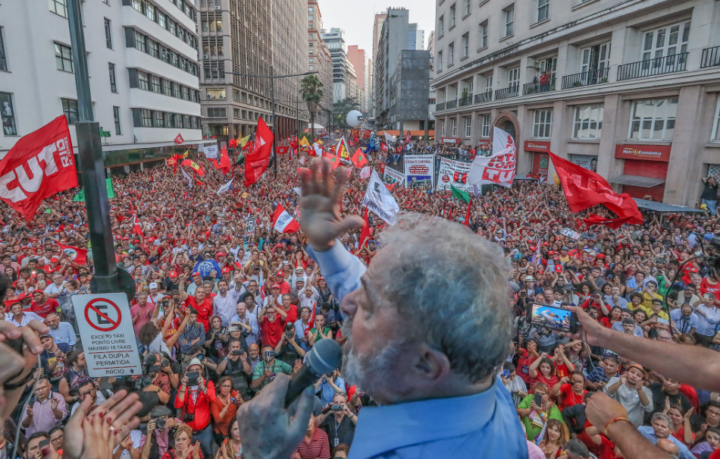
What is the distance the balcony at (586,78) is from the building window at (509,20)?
6796 millimetres

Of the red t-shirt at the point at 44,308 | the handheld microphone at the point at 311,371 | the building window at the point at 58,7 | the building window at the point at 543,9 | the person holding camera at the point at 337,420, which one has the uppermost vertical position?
the building window at the point at 543,9

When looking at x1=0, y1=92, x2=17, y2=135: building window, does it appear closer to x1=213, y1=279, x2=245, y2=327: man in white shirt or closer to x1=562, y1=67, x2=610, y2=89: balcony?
x1=213, y1=279, x2=245, y2=327: man in white shirt

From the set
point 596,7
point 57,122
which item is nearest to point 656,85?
point 596,7

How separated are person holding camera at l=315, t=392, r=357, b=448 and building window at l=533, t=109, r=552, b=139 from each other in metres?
23.9

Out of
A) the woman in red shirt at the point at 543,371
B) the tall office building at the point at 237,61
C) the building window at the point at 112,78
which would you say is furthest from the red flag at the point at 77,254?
the tall office building at the point at 237,61

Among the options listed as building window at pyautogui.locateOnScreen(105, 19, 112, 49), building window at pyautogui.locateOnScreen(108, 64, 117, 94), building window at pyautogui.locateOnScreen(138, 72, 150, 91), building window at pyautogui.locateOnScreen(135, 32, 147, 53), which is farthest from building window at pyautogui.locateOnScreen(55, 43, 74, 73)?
building window at pyautogui.locateOnScreen(135, 32, 147, 53)

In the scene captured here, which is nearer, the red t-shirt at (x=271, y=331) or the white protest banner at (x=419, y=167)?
the red t-shirt at (x=271, y=331)

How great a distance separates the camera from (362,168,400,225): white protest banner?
10.8 meters

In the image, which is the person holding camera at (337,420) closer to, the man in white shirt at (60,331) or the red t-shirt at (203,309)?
the red t-shirt at (203,309)

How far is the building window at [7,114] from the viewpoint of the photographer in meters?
18.9

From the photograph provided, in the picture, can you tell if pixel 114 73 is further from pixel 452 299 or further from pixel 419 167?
pixel 452 299

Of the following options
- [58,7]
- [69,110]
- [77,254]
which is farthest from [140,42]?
[77,254]

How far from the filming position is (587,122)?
22234 millimetres

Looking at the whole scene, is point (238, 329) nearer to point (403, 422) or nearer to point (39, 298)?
point (39, 298)
